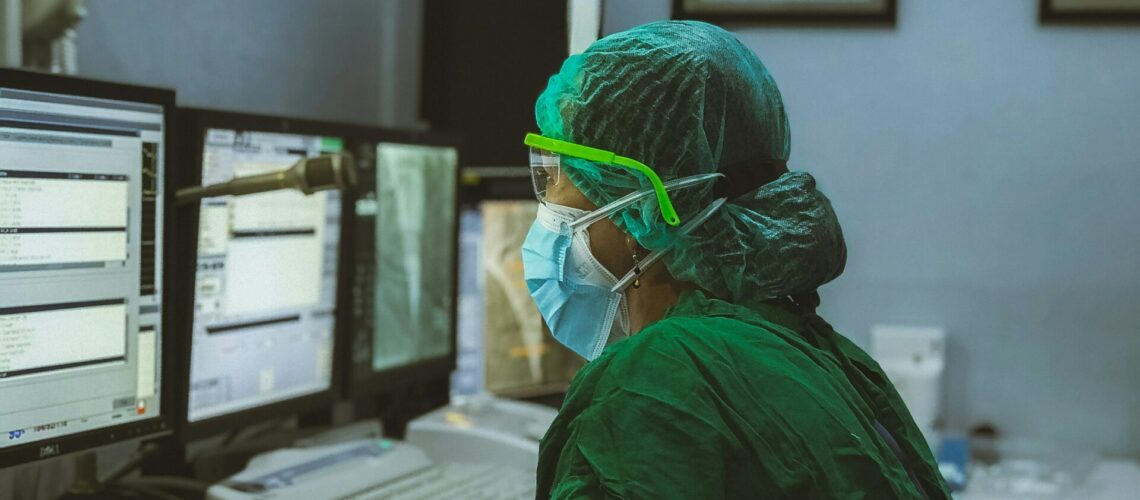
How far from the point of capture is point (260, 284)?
146 cm

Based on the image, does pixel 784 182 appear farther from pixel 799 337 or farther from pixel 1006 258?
pixel 1006 258

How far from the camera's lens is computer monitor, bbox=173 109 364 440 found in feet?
4.47

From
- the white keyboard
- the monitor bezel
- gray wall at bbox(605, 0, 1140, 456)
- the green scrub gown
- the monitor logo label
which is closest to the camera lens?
the green scrub gown

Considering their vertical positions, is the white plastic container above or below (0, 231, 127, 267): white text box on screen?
below

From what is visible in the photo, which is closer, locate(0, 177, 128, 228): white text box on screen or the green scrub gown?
the green scrub gown

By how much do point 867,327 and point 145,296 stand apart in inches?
59.8

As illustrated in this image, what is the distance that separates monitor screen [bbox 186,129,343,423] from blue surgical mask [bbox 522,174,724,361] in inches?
17.9

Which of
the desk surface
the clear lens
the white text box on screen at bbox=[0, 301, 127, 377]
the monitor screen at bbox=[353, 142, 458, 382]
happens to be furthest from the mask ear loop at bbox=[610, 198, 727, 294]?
the desk surface

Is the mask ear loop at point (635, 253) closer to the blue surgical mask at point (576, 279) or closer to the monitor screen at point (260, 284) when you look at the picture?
the blue surgical mask at point (576, 279)

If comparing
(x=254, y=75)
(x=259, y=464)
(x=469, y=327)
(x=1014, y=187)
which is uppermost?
(x=254, y=75)

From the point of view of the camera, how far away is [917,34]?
2.20 m

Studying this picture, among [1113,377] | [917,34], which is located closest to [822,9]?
[917,34]

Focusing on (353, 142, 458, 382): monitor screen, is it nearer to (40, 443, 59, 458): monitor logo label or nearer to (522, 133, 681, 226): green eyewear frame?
(40, 443, 59, 458): monitor logo label

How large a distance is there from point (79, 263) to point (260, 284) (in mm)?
324
